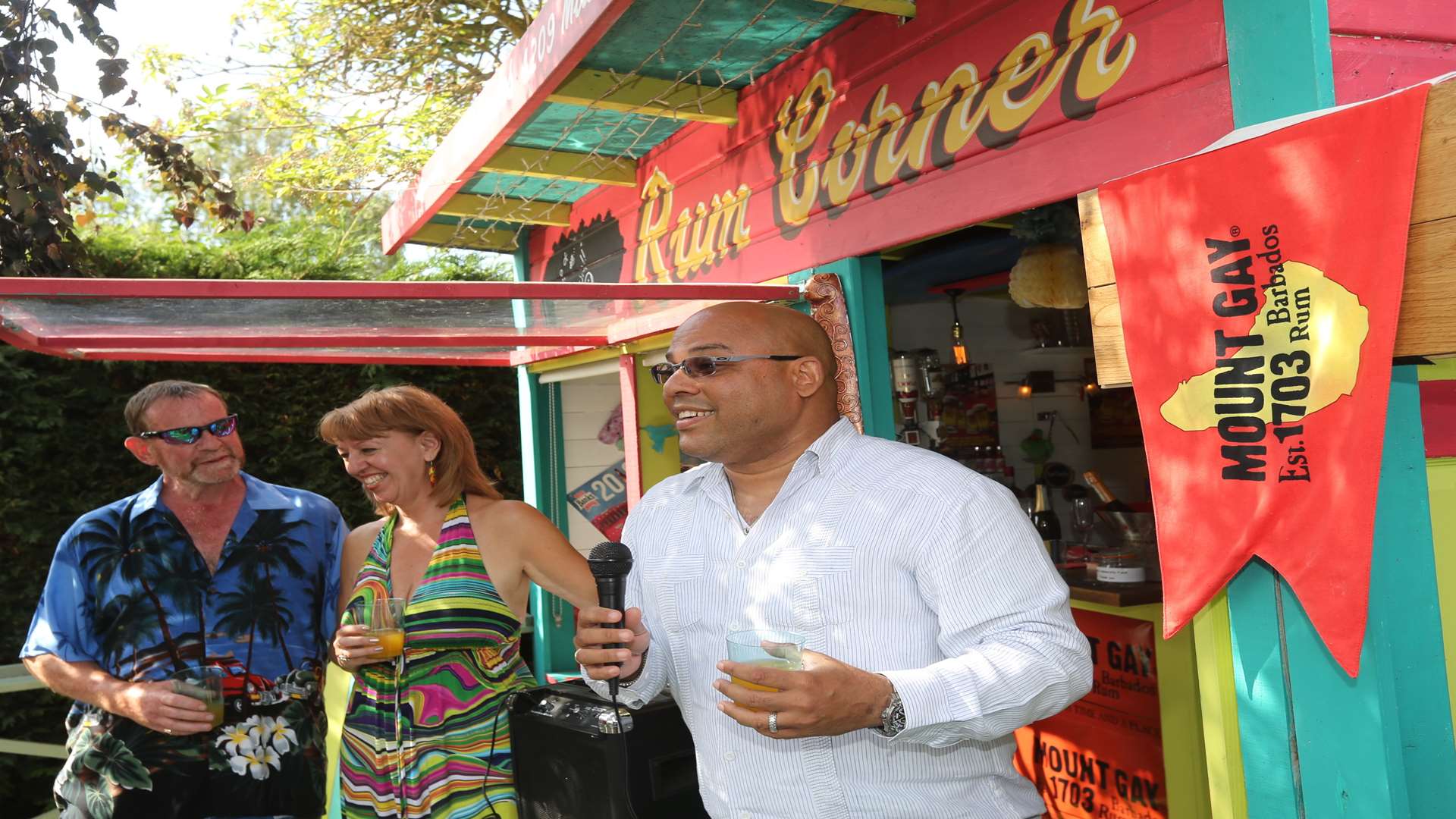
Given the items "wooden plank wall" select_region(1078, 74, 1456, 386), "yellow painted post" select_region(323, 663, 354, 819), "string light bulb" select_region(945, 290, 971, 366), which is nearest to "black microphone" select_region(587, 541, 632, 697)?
"wooden plank wall" select_region(1078, 74, 1456, 386)

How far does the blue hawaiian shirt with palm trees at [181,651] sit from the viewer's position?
→ 286 cm

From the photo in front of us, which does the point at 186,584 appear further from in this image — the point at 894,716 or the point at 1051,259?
the point at 1051,259

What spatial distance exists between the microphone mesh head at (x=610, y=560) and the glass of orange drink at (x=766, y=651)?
405 millimetres

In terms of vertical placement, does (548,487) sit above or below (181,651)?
above

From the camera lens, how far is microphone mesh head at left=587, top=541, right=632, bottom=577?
6.60 ft

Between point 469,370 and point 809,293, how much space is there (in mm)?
4472

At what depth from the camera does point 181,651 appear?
289 cm

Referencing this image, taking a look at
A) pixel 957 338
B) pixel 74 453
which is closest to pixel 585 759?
pixel 957 338

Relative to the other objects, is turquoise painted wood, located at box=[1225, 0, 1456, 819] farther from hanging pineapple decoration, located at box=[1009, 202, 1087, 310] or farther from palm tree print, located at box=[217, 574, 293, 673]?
palm tree print, located at box=[217, 574, 293, 673]

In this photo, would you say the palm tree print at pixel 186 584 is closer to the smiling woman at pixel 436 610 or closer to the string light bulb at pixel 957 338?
the smiling woman at pixel 436 610

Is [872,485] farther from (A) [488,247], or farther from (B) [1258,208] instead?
(A) [488,247]

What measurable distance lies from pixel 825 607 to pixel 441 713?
51.9 inches

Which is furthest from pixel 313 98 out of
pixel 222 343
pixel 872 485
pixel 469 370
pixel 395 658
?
pixel 872 485

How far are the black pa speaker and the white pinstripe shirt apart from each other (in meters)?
0.94
